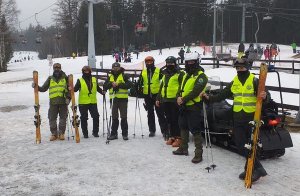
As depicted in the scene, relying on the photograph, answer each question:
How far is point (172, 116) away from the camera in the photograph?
8.38 metres

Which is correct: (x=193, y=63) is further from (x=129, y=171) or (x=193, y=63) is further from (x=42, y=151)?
(x=42, y=151)

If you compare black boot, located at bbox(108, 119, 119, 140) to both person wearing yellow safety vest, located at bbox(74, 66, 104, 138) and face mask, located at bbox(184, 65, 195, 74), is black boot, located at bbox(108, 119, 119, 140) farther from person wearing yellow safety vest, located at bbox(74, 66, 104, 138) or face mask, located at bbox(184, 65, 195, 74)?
face mask, located at bbox(184, 65, 195, 74)

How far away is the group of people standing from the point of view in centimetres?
603

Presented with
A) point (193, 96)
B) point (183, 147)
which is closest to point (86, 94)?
point (183, 147)

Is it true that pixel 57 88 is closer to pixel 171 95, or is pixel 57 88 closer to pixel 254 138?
pixel 171 95

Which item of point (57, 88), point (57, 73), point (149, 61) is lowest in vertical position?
point (57, 88)

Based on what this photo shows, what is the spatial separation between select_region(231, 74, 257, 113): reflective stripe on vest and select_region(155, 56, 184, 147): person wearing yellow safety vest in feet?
6.20

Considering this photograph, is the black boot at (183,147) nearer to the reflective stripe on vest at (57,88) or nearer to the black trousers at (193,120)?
the black trousers at (193,120)

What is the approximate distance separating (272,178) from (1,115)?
10141mm

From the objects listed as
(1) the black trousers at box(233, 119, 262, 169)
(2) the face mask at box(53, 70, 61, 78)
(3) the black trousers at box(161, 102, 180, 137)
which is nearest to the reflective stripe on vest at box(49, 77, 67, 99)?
(2) the face mask at box(53, 70, 61, 78)

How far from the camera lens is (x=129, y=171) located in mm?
6695

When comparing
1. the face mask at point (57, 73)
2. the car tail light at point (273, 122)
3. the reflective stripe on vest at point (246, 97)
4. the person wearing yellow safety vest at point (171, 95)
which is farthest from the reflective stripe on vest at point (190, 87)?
the face mask at point (57, 73)

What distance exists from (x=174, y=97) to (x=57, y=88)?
2.95 metres

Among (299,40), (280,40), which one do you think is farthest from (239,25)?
(299,40)
